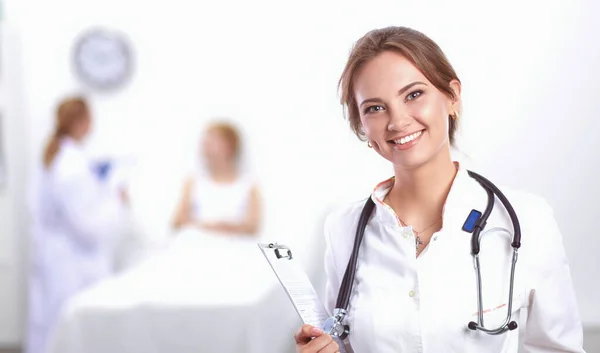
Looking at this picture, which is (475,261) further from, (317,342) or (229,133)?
(229,133)

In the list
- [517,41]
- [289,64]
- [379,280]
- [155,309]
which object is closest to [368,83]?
[379,280]

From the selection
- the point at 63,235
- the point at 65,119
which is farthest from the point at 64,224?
the point at 65,119

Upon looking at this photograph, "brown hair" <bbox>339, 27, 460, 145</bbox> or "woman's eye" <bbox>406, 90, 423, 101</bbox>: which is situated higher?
"brown hair" <bbox>339, 27, 460, 145</bbox>

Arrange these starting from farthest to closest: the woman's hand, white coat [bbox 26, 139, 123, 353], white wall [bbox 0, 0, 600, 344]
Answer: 1. white coat [bbox 26, 139, 123, 353]
2. white wall [bbox 0, 0, 600, 344]
3. the woman's hand

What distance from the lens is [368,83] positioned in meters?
1.12

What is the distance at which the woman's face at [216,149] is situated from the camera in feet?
12.4

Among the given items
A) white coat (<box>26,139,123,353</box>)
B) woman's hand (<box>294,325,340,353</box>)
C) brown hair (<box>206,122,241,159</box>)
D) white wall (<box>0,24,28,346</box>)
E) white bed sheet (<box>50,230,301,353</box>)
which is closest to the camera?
woman's hand (<box>294,325,340,353</box>)

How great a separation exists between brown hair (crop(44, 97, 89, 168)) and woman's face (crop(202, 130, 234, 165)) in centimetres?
60

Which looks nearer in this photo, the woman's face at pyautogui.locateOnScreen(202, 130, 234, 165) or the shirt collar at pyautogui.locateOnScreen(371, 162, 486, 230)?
the shirt collar at pyautogui.locateOnScreen(371, 162, 486, 230)

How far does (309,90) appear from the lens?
366 centimetres

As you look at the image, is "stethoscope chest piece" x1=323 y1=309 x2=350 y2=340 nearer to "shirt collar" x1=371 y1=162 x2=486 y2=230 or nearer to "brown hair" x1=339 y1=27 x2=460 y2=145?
"shirt collar" x1=371 y1=162 x2=486 y2=230

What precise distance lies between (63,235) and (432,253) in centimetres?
281

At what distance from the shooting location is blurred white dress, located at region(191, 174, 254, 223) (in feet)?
12.6

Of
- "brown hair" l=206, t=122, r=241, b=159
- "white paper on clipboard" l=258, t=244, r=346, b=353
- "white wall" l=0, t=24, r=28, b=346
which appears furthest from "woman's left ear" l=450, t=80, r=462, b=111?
"white wall" l=0, t=24, r=28, b=346
